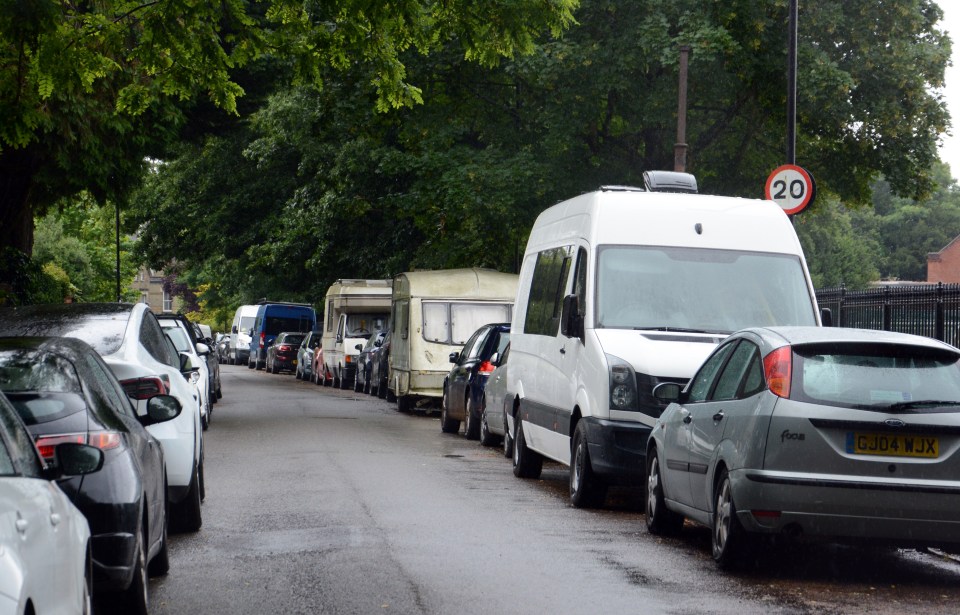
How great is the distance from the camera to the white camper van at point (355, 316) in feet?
125

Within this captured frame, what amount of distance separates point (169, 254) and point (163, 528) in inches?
1626

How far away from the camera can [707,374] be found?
400 inches

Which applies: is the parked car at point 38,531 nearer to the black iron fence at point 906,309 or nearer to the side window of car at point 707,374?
the side window of car at point 707,374

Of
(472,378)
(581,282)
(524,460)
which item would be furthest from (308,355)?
(581,282)

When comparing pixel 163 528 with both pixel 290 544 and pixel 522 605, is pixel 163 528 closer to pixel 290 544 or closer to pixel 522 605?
pixel 290 544

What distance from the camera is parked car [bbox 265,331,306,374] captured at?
54531 millimetres

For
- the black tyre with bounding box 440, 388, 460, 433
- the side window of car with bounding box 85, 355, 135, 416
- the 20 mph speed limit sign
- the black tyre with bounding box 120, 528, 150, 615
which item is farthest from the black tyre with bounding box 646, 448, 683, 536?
the black tyre with bounding box 440, 388, 460, 433

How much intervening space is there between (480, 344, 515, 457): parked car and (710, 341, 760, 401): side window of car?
6.20 metres

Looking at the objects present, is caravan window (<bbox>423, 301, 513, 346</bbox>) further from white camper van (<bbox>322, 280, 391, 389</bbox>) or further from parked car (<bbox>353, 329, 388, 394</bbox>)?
white camper van (<bbox>322, 280, 391, 389</bbox>)

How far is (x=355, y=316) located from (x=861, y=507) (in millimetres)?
30599

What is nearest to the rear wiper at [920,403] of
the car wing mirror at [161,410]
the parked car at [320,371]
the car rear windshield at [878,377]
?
the car rear windshield at [878,377]

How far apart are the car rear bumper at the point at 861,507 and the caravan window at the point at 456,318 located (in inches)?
724

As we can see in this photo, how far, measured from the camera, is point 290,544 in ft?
31.8

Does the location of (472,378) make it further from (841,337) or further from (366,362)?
(366,362)
